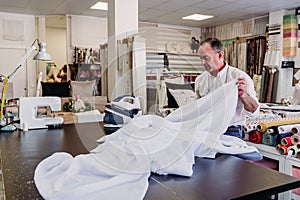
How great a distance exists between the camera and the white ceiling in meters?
5.34

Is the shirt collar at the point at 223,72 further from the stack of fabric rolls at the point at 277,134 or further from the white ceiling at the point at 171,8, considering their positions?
the white ceiling at the point at 171,8

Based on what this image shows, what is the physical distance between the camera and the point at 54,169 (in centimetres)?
108

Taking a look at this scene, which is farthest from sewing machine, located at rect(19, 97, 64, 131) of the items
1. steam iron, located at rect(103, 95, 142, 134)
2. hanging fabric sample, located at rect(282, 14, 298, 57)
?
hanging fabric sample, located at rect(282, 14, 298, 57)

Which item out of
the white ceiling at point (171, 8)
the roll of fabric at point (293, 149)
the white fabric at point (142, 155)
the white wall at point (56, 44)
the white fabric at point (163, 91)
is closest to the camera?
the white fabric at point (142, 155)

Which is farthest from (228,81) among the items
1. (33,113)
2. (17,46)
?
(17,46)

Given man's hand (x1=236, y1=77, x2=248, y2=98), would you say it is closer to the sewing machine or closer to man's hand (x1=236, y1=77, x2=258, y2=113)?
man's hand (x1=236, y1=77, x2=258, y2=113)

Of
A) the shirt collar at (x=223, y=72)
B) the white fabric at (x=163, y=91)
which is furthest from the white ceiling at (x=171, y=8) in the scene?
the shirt collar at (x=223, y=72)

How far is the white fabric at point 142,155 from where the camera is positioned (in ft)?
3.07

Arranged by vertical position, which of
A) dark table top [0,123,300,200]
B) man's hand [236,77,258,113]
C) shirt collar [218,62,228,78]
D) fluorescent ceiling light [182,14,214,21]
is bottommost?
dark table top [0,123,300,200]

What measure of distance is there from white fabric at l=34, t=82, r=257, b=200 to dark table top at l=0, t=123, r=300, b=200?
0.04 meters

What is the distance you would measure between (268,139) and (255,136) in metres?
0.13

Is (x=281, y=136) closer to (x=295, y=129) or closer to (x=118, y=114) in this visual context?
(x=295, y=129)

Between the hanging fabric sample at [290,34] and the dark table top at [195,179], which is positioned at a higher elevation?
the hanging fabric sample at [290,34]

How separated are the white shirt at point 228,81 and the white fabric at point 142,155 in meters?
0.43
